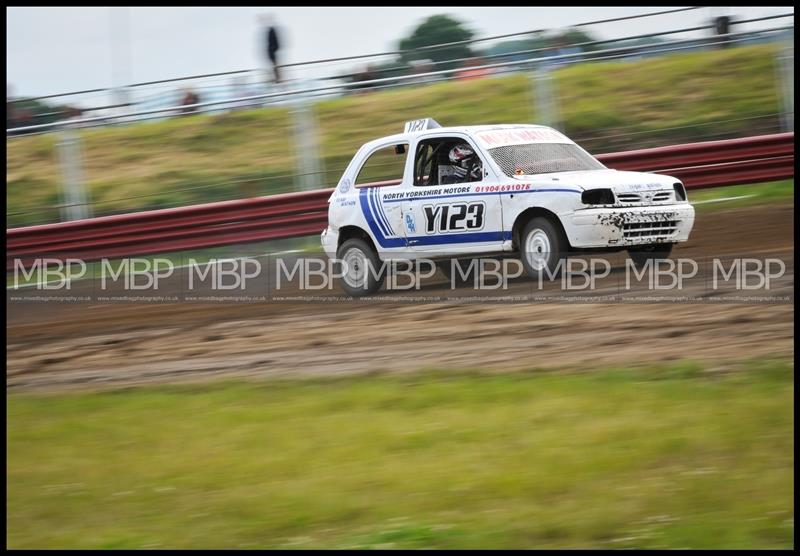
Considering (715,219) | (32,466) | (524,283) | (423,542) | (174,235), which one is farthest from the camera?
(174,235)

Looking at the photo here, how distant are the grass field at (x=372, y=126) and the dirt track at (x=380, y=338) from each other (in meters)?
5.36

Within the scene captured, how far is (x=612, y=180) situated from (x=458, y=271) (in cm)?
191

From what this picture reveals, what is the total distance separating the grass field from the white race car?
14.1 ft

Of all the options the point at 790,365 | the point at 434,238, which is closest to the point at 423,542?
the point at 790,365

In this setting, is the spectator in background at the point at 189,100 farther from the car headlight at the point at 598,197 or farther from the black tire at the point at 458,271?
the car headlight at the point at 598,197

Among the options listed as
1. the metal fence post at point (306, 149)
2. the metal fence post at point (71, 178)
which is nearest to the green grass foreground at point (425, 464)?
the metal fence post at point (306, 149)

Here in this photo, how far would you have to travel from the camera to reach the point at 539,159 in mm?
11242

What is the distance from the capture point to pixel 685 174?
592 inches

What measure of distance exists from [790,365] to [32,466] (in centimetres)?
499

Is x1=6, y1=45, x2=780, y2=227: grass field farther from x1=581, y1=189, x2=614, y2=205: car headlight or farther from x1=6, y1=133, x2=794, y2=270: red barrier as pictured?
x1=581, y1=189, x2=614, y2=205: car headlight

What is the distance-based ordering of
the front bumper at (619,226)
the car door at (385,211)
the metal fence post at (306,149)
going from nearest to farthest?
the front bumper at (619,226) < the car door at (385,211) < the metal fence post at (306,149)

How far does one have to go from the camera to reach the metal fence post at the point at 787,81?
14.8 metres

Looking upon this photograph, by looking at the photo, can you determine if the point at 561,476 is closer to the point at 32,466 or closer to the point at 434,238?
the point at 32,466

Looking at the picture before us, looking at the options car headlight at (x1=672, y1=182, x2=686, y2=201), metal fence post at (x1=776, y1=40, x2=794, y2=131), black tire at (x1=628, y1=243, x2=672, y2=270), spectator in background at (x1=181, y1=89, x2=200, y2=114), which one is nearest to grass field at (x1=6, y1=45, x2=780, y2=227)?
metal fence post at (x1=776, y1=40, x2=794, y2=131)
